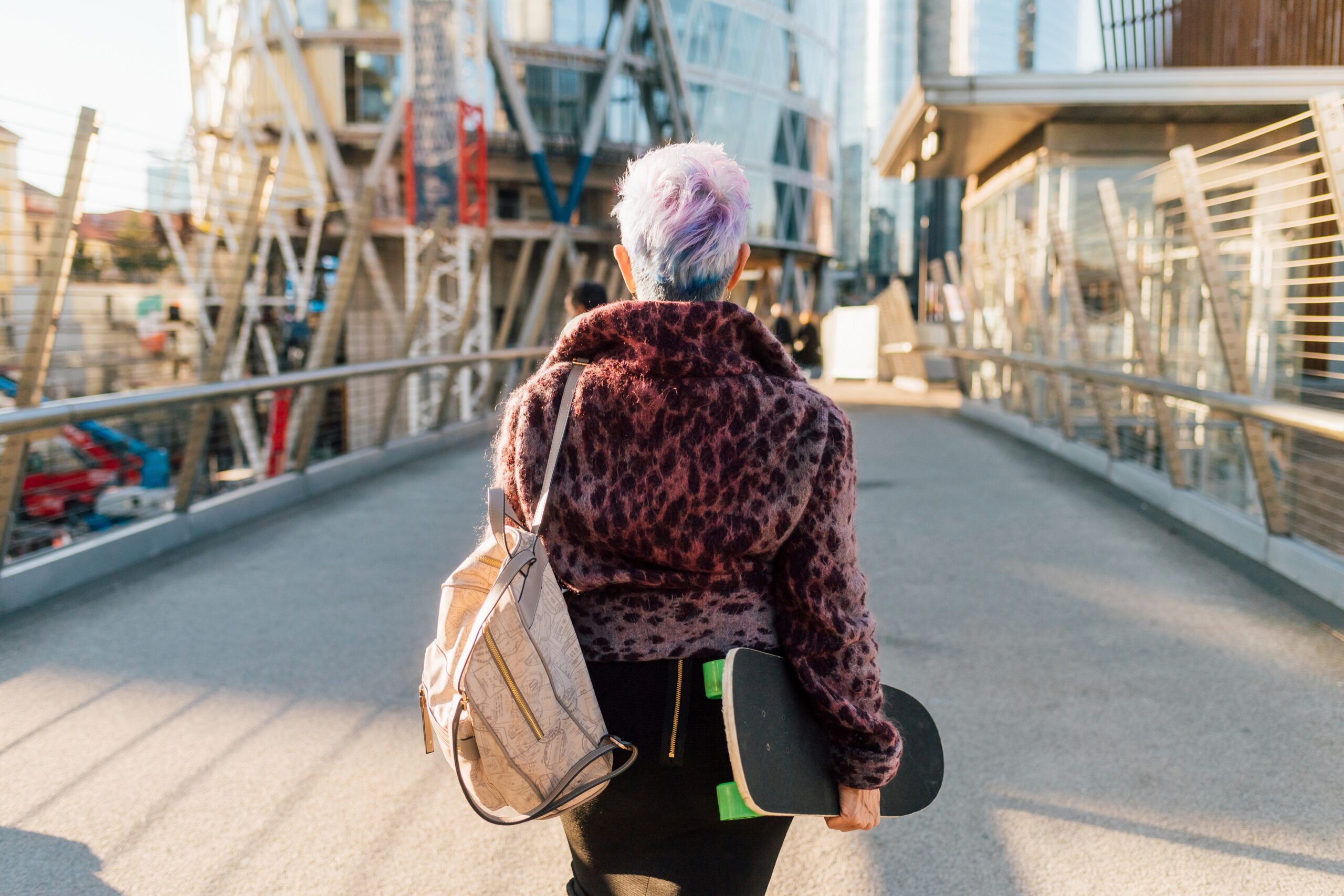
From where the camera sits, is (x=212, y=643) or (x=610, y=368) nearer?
(x=610, y=368)

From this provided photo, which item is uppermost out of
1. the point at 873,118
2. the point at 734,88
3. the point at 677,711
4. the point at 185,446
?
the point at 873,118

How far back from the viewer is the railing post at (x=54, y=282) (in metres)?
5.09

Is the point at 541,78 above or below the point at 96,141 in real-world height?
above

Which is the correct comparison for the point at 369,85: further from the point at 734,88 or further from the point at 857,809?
the point at 857,809

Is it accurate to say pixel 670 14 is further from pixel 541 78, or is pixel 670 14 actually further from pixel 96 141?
pixel 96 141

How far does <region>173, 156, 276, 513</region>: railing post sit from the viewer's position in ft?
21.5

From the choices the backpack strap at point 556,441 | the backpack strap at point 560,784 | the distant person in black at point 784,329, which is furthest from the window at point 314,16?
the backpack strap at point 560,784

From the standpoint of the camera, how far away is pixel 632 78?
3775 centimetres

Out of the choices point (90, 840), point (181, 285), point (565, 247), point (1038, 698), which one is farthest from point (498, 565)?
→ point (565, 247)

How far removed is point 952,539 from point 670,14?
38.2m

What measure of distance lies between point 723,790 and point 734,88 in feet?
151

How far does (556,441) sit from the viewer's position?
1.66m

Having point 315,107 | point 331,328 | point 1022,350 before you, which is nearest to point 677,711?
point 331,328

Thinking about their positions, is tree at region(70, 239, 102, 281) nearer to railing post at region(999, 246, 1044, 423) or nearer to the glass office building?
railing post at region(999, 246, 1044, 423)
